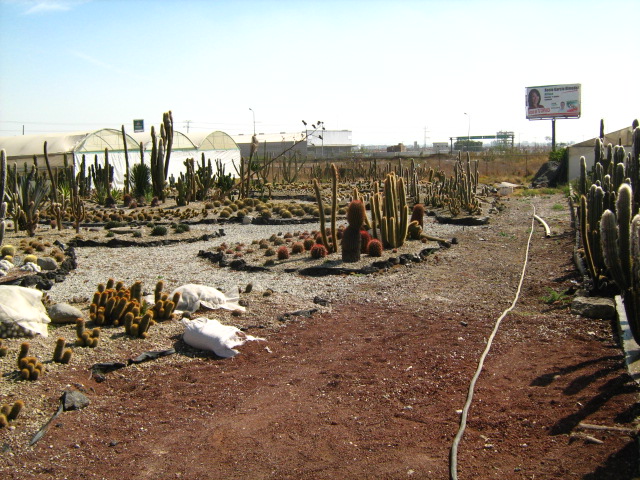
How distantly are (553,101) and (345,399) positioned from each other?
54637 mm

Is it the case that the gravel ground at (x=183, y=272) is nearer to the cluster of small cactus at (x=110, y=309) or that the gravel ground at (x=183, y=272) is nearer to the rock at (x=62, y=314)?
the rock at (x=62, y=314)

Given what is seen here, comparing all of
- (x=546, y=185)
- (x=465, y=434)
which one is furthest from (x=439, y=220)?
(x=546, y=185)

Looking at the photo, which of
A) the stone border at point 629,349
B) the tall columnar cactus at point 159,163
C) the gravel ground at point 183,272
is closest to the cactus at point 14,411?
the gravel ground at point 183,272

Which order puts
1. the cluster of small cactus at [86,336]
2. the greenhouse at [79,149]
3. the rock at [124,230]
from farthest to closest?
the greenhouse at [79,149]
the rock at [124,230]
the cluster of small cactus at [86,336]

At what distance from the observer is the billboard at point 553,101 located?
5425cm

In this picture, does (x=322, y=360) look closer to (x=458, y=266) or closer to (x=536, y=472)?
(x=536, y=472)

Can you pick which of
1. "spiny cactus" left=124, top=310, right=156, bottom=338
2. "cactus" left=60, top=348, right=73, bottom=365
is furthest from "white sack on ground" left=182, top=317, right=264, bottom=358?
"cactus" left=60, top=348, right=73, bottom=365

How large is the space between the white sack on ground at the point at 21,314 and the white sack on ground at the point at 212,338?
1545 mm

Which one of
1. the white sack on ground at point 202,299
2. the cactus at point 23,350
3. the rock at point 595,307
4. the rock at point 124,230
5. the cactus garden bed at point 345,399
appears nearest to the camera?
the cactus garden bed at point 345,399

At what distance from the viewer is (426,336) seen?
24.2 feet

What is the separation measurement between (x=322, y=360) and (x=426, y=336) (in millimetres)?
1344

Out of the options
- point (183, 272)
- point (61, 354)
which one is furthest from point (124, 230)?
point (61, 354)

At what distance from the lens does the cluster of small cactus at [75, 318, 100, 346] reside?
6.77 m

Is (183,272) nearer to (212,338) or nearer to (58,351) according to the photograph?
(212,338)
